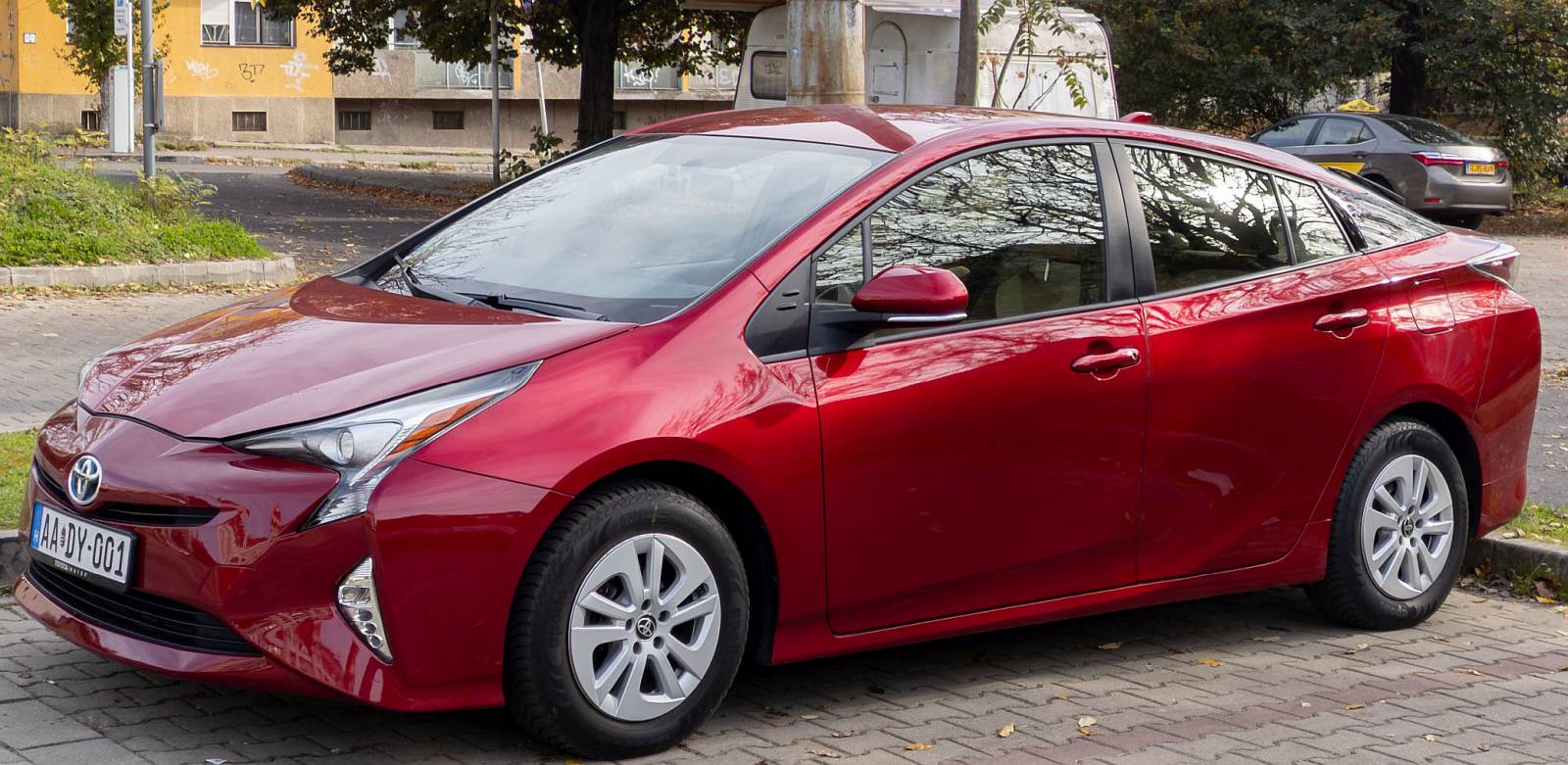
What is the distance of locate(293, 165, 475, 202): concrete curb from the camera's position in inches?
1070

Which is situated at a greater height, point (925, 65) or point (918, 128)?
point (925, 65)

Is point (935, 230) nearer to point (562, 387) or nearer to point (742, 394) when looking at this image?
point (742, 394)

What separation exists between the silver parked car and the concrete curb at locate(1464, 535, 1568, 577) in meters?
16.8

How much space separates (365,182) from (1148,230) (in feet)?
83.1

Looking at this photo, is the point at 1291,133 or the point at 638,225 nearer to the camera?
the point at 638,225

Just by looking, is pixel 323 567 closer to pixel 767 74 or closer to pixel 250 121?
pixel 767 74

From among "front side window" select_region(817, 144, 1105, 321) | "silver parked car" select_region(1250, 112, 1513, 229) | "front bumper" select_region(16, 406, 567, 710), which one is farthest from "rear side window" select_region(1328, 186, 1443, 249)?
"silver parked car" select_region(1250, 112, 1513, 229)

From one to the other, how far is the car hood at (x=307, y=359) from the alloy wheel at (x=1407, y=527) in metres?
2.73

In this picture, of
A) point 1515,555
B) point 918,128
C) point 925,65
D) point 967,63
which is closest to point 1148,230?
point 918,128

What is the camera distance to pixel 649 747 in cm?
429

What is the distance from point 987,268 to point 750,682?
1.35 metres

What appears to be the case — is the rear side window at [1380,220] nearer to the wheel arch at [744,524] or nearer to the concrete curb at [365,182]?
the wheel arch at [744,524]

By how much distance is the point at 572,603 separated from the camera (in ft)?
13.4

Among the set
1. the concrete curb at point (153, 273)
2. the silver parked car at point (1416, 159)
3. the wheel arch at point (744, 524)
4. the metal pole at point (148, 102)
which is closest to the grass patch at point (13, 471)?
the wheel arch at point (744, 524)
